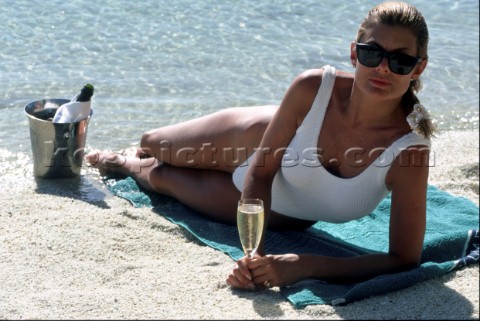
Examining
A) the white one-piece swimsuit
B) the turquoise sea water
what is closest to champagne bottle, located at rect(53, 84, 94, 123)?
the turquoise sea water

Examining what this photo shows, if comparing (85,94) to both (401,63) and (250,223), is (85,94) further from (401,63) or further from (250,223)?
(401,63)

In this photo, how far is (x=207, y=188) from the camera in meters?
4.57

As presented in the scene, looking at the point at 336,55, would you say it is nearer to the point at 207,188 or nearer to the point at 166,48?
the point at 166,48

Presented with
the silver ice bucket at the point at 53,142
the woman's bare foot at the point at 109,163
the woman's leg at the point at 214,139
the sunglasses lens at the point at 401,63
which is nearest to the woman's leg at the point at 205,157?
the woman's leg at the point at 214,139

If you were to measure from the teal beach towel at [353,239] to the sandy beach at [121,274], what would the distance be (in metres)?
0.05

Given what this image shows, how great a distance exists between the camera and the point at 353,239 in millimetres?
4281

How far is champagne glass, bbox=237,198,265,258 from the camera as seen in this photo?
3303 mm

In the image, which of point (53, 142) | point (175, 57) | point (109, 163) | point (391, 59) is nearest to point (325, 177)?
point (391, 59)

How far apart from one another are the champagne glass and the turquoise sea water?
276 centimetres

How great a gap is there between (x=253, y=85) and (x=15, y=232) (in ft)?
12.8

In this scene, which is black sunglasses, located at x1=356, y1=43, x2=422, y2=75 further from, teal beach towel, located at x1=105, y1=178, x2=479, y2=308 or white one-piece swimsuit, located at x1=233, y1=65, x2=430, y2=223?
teal beach towel, located at x1=105, y1=178, x2=479, y2=308

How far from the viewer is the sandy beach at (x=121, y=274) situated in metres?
3.19

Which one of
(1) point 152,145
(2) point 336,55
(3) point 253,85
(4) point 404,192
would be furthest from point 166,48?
(4) point 404,192

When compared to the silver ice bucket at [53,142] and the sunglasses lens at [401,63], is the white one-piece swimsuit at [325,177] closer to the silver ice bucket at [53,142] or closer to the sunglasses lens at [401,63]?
the sunglasses lens at [401,63]
